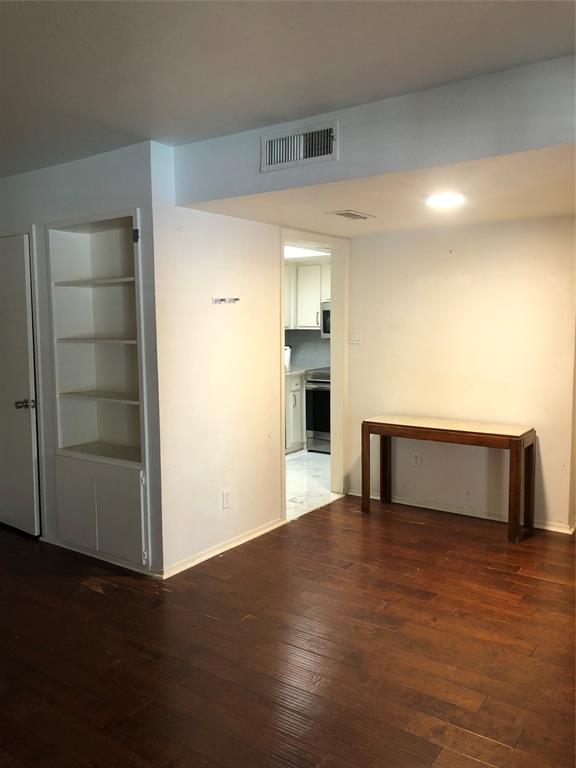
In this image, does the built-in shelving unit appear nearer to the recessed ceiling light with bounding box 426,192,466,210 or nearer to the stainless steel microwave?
the recessed ceiling light with bounding box 426,192,466,210

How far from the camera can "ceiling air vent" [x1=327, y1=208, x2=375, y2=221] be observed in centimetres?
379

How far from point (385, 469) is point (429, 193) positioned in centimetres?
237

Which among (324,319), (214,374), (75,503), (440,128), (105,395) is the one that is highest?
(440,128)

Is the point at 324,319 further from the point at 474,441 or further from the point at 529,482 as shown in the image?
the point at 529,482

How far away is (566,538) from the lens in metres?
4.17

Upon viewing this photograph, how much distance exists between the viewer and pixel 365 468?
4.71 m

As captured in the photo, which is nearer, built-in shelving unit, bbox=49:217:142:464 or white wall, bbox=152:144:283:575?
white wall, bbox=152:144:283:575

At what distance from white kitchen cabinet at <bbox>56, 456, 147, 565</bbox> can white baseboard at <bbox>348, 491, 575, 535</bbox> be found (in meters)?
2.17

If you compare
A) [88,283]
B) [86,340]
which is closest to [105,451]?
[86,340]

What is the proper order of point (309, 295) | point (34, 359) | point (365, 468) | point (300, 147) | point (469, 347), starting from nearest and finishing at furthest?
1. point (300, 147)
2. point (34, 359)
3. point (469, 347)
4. point (365, 468)
5. point (309, 295)

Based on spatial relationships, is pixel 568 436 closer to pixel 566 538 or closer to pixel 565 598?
pixel 566 538

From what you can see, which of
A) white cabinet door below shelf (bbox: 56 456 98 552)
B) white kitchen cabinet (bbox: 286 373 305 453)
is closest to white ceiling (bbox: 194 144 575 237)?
white cabinet door below shelf (bbox: 56 456 98 552)

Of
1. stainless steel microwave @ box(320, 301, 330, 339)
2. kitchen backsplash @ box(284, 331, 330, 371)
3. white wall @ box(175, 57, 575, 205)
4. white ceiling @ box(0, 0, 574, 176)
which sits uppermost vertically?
white ceiling @ box(0, 0, 574, 176)

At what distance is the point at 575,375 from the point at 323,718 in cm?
294
